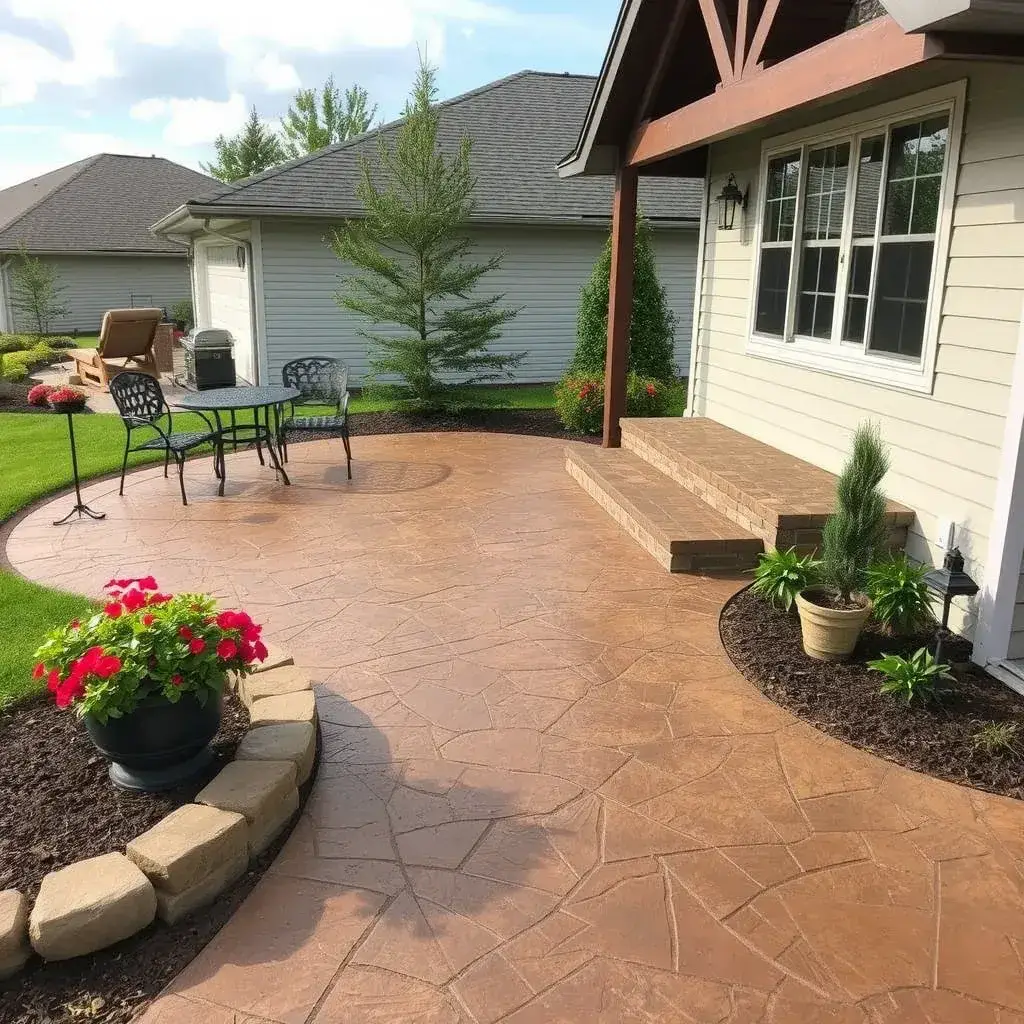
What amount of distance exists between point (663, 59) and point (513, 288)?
7975mm

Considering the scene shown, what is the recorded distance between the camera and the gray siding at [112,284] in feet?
86.9

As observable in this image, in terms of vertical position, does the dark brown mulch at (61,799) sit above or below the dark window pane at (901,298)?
below

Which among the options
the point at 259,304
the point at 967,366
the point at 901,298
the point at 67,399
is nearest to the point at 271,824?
the point at 967,366

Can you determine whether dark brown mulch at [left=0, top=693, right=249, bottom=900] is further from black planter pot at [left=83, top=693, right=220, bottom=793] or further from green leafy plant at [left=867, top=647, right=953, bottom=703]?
green leafy plant at [left=867, top=647, right=953, bottom=703]

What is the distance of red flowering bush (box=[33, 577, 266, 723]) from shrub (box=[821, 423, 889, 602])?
289 cm

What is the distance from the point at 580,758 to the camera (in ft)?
11.8

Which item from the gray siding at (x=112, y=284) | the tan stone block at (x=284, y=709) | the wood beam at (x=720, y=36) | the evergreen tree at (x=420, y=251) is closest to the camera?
the tan stone block at (x=284, y=709)

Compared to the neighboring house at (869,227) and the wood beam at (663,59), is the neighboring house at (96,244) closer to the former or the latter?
the wood beam at (663,59)

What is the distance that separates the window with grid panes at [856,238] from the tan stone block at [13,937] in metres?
5.10

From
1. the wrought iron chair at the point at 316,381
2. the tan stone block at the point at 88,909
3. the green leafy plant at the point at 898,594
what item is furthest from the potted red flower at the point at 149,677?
the wrought iron chair at the point at 316,381

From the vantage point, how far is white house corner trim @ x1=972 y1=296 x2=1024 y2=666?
13.7 ft

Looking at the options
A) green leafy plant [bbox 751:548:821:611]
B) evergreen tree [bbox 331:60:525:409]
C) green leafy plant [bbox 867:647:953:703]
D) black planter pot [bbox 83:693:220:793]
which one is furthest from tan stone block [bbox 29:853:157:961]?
evergreen tree [bbox 331:60:525:409]

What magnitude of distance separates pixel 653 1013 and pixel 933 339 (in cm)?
404

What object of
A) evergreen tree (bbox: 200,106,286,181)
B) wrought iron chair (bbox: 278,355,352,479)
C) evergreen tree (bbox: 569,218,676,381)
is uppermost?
evergreen tree (bbox: 200,106,286,181)
